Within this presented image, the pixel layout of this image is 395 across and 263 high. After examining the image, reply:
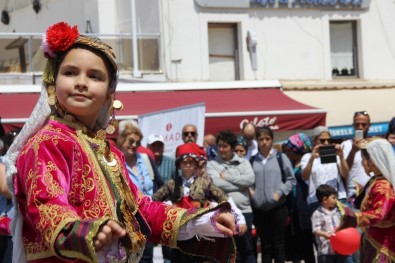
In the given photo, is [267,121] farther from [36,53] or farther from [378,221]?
[378,221]

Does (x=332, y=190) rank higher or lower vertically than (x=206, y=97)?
lower

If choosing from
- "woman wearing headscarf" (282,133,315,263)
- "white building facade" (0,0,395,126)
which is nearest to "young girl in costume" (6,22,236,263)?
"woman wearing headscarf" (282,133,315,263)

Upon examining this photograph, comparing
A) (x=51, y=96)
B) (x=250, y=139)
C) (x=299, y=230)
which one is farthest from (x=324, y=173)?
(x=51, y=96)

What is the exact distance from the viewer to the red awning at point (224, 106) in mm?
15216

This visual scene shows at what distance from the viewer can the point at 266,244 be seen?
9.62 meters

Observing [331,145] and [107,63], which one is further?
[331,145]

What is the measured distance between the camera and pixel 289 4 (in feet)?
62.3

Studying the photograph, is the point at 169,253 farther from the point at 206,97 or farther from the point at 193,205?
the point at 206,97

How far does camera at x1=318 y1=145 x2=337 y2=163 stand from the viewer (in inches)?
378

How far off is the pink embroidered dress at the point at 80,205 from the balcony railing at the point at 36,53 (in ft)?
38.7

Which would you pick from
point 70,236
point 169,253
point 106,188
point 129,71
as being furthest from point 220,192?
point 129,71

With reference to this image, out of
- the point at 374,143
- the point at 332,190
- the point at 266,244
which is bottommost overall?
the point at 266,244

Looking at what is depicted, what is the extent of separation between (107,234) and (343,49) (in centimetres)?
1738

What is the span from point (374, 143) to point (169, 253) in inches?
112
